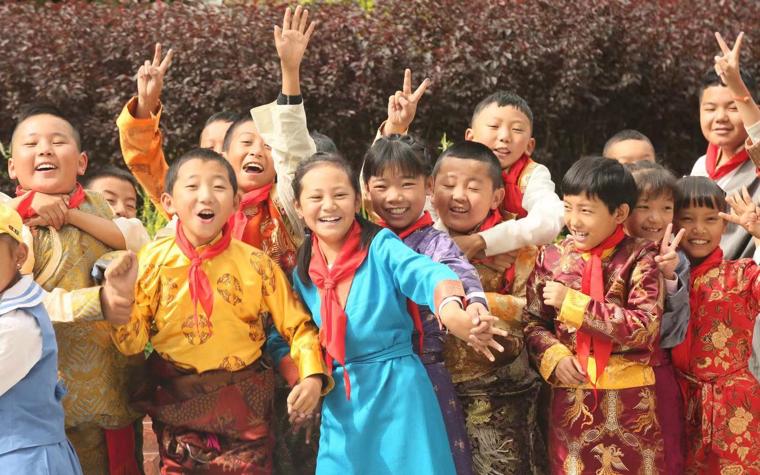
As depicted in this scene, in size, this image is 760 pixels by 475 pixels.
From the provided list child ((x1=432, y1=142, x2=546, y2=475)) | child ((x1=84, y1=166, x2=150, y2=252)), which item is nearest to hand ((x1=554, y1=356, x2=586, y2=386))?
child ((x1=432, y1=142, x2=546, y2=475))

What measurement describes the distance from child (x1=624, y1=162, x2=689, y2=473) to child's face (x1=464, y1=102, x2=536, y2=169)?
20.5 inches

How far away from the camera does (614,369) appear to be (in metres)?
3.87

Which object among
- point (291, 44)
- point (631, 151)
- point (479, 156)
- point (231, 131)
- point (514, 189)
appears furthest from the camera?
point (631, 151)

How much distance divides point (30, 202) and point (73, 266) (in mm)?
294

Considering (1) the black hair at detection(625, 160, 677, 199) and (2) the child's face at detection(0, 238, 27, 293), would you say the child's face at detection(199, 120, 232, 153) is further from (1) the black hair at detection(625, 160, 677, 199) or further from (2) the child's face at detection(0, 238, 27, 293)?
(1) the black hair at detection(625, 160, 677, 199)

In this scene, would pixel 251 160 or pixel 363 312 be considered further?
pixel 251 160

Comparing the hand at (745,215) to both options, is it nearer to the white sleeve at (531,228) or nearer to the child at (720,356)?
the child at (720,356)

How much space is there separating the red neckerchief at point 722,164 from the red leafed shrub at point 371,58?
7.43 ft

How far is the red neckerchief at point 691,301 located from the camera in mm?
4117

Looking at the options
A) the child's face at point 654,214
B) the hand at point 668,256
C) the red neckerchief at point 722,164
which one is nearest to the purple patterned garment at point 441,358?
the hand at point 668,256

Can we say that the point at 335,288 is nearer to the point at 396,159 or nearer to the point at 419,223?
the point at 419,223

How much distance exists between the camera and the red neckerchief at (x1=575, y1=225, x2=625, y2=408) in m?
3.85

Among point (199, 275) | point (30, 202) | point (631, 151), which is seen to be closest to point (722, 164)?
point (631, 151)

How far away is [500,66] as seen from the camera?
7.12 metres
